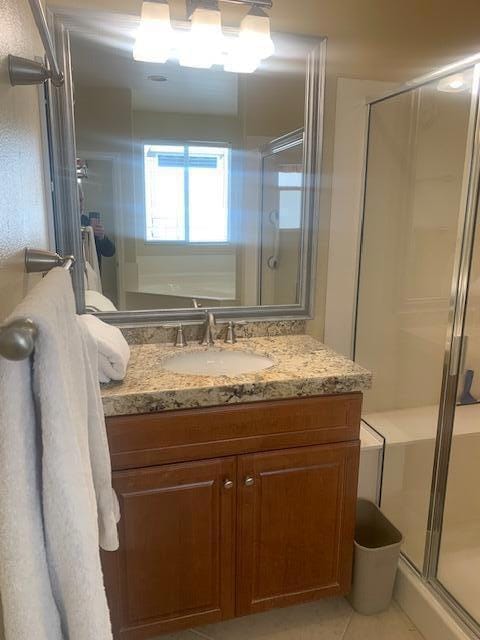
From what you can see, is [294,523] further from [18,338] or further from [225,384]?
[18,338]

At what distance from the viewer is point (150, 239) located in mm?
1746

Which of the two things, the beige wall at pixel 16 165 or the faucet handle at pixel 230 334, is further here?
the faucet handle at pixel 230 334

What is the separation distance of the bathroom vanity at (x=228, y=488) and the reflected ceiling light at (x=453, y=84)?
1.05 meters

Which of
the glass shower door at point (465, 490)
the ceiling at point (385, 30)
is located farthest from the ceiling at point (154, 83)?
the glass shower door at point (465, 490)

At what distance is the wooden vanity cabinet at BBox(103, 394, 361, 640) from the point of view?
139cm

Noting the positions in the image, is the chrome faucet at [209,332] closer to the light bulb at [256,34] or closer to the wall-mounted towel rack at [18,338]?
the light bulb at [256,34]

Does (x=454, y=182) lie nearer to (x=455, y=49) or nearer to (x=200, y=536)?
(x=455, y=49)

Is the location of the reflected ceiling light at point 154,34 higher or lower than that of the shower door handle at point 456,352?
higher

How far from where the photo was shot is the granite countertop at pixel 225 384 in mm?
1312

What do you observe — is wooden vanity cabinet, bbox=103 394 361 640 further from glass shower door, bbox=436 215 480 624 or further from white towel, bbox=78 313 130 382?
glass shower door, bbox=436 215 480 624

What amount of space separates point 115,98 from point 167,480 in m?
1.26

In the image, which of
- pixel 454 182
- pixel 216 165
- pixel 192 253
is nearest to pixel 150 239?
pixel 192 253

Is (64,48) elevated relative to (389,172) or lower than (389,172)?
elevated

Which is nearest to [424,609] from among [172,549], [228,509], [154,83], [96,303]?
[228,509]
